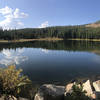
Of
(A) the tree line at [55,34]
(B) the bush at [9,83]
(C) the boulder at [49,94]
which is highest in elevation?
(A) the tree line at [55,34]

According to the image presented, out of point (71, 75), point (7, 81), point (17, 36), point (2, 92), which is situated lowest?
point (71, 75)

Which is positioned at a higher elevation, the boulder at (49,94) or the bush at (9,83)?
the bush at (9,83)

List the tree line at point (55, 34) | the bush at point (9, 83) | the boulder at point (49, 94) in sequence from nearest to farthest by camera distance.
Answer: the bush at point (9, 83) < the boulder at point (49, 94) < the tree line at point (55, 34)

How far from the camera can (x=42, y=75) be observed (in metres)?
13.1

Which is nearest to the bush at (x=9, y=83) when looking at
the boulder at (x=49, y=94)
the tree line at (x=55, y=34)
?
the boulder at (x=49, y=94)

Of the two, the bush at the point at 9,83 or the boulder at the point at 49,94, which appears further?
the boulder at the point at 49,94

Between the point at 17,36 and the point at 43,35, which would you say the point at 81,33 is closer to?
the point at 43,35

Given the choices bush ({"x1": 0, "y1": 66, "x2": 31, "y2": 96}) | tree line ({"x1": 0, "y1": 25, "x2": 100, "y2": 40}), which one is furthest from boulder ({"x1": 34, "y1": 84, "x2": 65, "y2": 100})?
tree line ({"x1": 0, "y1": 25, "x2": 100, "y2": 40})

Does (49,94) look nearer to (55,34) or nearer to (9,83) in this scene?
(9,83)

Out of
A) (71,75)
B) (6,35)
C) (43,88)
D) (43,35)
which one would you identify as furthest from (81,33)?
(43,88)

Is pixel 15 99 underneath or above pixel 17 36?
underneath

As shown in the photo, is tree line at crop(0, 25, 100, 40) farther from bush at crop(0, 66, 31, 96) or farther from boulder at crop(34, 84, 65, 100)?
boulder at crop(34, 84, 65, 100)

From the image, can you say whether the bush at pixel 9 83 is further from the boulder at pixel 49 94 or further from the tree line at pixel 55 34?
the tree line at pixel 55 34

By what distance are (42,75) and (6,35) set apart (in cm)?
9457
